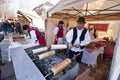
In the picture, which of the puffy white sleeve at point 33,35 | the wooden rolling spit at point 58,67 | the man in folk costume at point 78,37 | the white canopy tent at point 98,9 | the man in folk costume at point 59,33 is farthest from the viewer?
the man in folk costume at point 59,33

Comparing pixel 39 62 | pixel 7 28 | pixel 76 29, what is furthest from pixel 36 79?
pixel 7 28

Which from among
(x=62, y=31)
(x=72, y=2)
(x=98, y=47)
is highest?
(x=72, y=2)

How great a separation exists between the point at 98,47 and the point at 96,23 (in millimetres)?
3529

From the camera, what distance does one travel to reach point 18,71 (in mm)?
1825

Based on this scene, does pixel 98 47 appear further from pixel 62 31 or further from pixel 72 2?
pixel 72 2

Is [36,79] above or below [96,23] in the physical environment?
below

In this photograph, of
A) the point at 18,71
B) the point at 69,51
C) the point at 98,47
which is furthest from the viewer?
the point at 98,47

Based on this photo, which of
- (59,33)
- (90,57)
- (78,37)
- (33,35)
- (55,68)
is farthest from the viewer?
(59,33)

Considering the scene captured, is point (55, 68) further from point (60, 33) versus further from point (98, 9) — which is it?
point (60, 33)

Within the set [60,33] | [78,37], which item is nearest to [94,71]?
[78,37]

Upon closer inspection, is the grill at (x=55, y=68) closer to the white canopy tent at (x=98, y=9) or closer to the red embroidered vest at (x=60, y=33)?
the white canopy tent at (x=98, y=9)

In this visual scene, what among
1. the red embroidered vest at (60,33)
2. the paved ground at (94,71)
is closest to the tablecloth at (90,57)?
the paved ground at (94,71)

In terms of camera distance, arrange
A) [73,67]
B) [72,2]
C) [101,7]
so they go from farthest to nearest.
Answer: [101,7]
[72,2]
[73,67]

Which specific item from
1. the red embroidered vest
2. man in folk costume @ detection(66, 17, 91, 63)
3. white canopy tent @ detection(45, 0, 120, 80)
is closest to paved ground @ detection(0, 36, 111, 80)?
man in folk costume @ detection(66, 17, 91, 63)
